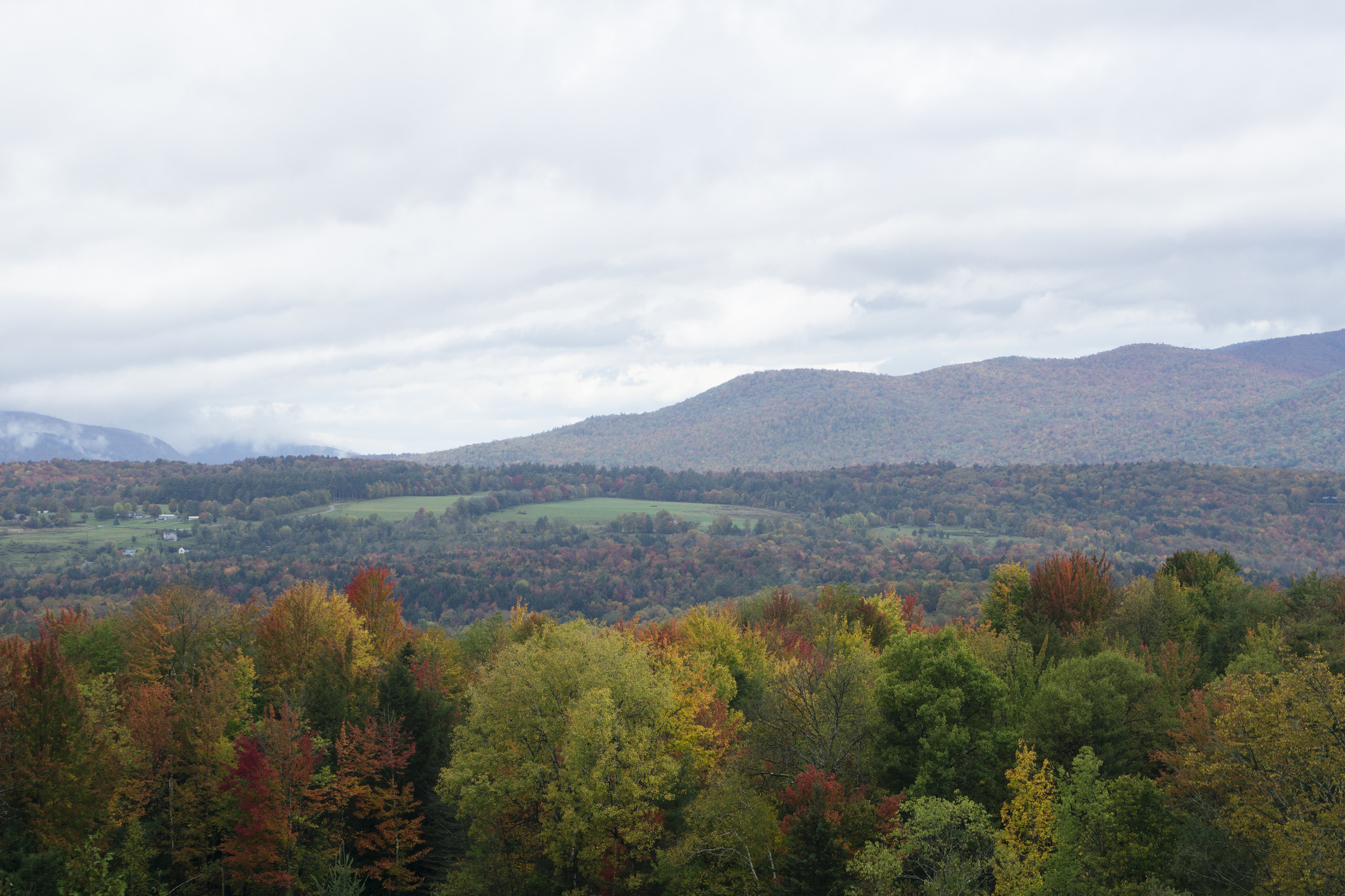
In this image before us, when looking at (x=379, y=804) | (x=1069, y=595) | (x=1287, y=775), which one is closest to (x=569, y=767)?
(x=379, y=804)

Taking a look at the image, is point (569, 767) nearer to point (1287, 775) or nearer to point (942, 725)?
point (942, 725)

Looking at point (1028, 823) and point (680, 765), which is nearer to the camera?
point (1028, 823)

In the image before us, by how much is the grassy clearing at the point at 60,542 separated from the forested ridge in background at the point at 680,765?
433 ft

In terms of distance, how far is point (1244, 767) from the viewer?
91.8ft

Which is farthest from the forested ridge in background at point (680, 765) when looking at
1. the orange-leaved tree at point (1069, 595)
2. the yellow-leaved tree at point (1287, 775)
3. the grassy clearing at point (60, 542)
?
the grassy clearing at point (60, 542)

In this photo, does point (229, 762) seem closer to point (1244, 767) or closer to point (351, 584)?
point (351, 584)

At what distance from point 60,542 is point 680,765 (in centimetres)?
18707

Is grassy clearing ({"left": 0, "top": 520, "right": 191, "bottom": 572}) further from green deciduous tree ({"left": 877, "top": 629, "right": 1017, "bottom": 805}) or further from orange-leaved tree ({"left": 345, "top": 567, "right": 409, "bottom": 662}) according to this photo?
green deciduous tree ({"left": 877, "top": 629, "right": 1017, "bottom": 805})

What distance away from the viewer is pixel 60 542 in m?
177

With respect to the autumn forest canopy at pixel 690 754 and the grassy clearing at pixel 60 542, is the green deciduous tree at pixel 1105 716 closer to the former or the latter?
the autumn forest canopy at pixel 690 754

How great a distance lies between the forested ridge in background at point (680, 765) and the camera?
102ft

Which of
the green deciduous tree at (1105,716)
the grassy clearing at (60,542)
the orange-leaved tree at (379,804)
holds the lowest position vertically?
the orange-leaved tree at (379,804)

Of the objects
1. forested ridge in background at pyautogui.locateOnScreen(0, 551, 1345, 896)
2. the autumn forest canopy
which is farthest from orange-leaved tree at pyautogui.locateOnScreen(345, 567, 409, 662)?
forested ridge in background at pyautogui.locateOnScreen(0, 551, 1345, 896)

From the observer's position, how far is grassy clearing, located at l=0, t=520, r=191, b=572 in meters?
163
